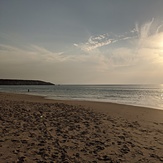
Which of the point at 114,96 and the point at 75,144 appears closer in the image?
the point at 75,144

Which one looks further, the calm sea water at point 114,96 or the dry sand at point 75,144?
the calm sea water at point 114,96

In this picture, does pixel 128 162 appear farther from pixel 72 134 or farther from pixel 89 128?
pixel 89 128

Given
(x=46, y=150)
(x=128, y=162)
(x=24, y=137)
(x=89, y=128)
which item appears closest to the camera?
(x=128, y=162)

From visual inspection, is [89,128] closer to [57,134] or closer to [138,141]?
[57,134]

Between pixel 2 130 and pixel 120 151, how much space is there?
4806 mm

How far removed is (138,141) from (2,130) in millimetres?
5575

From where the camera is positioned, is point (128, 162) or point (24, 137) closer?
point (128, 162)

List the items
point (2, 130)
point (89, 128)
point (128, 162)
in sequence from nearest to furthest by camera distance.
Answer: point (128, 162), point (2, 130), point (89, 128)

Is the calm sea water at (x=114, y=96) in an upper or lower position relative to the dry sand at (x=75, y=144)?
lower

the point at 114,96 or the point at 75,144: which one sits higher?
the point at 75,144

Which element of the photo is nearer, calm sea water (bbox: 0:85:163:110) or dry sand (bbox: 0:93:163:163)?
dry sand (bbox: 0:93:163:163)

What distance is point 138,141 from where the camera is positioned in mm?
6953

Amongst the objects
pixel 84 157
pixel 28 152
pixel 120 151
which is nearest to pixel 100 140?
pixel 120 151

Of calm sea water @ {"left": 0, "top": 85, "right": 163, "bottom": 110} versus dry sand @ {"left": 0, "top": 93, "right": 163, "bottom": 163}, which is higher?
dry sand @ {"left": 0, "top": 93, "right": 163, "bottom": 163}
